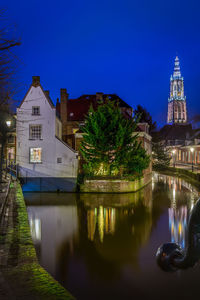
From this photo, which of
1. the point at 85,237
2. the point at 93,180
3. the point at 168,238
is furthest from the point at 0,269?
the point at 93,180

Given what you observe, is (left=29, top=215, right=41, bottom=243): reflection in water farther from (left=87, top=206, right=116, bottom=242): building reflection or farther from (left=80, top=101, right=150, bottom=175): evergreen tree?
(left=80, top=101, right=150, bottom=175): evergreen tree

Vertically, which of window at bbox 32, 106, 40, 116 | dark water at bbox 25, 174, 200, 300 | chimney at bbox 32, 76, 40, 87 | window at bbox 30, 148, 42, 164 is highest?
chimney at bbox 32, 76, 40, 87

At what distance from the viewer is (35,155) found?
31.2 meters

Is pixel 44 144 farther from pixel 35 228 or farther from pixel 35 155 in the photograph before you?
pixel 35 228

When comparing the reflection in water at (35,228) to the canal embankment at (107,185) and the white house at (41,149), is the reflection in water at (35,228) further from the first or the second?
the white house at (41,149)

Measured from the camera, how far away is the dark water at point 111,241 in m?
9.34

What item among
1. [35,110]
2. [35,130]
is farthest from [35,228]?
[35,110]

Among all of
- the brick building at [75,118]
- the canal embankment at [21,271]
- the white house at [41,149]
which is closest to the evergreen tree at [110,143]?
the white house at [41,149]

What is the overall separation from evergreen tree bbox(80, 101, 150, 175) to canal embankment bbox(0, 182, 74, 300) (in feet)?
55.0

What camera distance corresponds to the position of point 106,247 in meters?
13.3

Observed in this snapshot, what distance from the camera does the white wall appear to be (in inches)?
1211

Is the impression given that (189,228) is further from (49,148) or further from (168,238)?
(49,148)

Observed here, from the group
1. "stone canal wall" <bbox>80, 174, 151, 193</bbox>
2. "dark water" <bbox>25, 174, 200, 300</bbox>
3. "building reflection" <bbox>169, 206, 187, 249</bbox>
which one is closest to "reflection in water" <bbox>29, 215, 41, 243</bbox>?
"dark water" <bbox>25, 174, 200, 300</bbox>

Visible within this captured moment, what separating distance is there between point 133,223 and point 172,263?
54.5 ft
